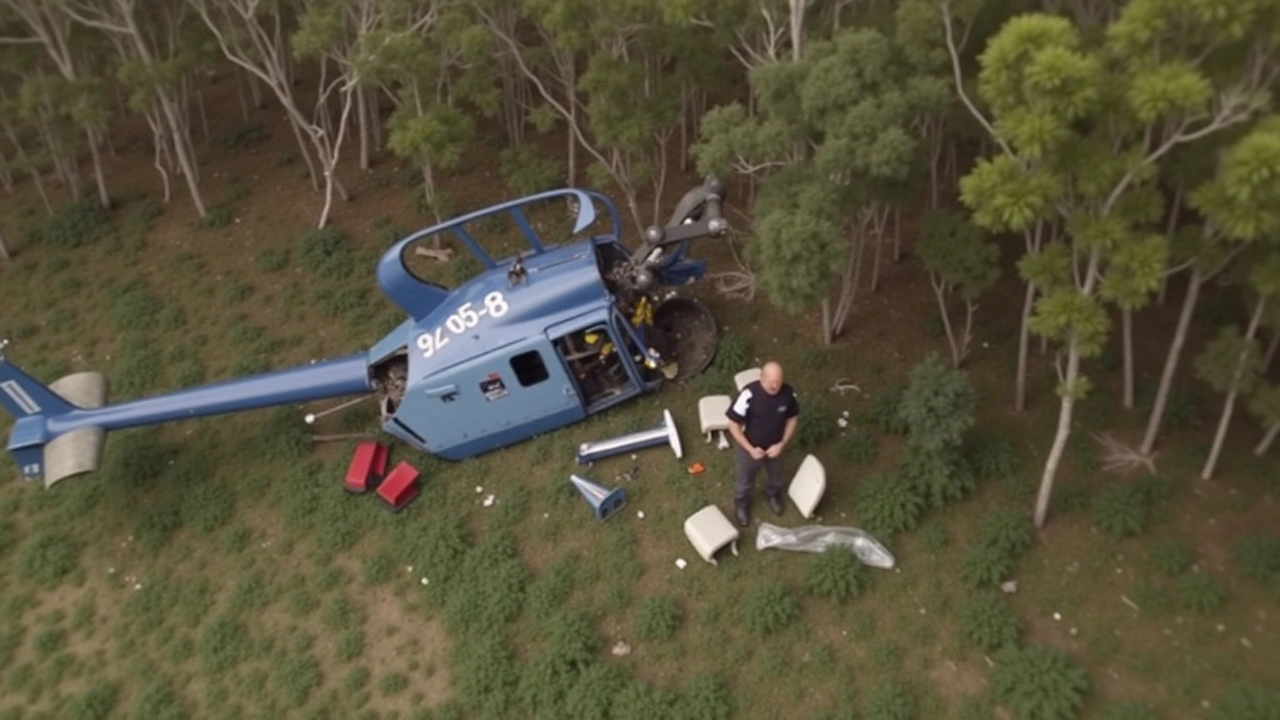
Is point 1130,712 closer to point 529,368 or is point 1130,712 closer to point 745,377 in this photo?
point 745,377

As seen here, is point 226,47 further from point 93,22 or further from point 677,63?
point 677,63

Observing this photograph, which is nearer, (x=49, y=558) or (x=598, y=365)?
(x=49, y=558)

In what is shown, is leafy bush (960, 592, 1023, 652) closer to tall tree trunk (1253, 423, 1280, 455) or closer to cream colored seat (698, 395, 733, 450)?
cream colored seat (698, 395, 733, 450)

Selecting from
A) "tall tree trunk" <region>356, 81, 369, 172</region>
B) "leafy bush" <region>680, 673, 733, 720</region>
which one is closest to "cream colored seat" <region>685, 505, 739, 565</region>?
"leafy bush" <region>680, 673, 733, 720</region>

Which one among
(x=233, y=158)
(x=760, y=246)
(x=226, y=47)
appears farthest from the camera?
(x=233, y=158)

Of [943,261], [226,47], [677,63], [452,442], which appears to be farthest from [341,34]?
[943,261]

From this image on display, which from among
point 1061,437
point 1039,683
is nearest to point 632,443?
point 1061,437
